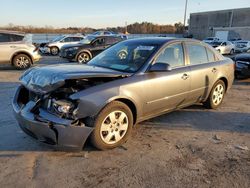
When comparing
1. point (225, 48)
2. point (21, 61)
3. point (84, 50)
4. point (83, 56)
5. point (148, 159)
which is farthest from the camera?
point (225, 48)

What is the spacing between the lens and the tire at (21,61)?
12.1 m

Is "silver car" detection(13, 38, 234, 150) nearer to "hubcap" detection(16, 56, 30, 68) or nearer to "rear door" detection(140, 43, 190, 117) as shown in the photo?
"rear door" detection(140, 43, 190, 117)

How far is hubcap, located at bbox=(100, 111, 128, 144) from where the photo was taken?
13.0 ft

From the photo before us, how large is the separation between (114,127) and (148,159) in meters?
0.69

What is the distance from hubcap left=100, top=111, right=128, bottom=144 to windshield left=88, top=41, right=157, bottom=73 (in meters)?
0.80

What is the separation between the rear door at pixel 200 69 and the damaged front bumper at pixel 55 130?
2536 mm

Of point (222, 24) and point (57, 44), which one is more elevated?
point (222, 24)

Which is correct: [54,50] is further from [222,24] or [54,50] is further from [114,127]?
[222,24]

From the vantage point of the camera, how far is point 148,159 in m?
3.79

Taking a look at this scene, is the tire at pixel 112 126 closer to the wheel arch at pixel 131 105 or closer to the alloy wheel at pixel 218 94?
the wheel arch at pixel 131 105

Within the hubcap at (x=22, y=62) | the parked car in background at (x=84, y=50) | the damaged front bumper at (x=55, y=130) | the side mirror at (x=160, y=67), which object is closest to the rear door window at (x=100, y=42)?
the parked car in background at (x=84, y=50)

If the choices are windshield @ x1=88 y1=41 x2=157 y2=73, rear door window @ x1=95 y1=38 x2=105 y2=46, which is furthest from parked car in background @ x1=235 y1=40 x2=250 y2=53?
windshield @ x1=88 y1=41 x2=157 y2=73

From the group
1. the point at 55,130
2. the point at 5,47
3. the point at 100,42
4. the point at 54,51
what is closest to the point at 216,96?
the point at 55,130

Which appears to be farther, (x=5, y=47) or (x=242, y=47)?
(x=242, y=47)
